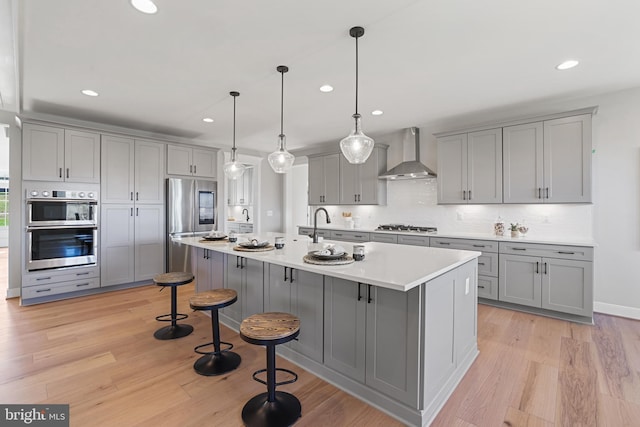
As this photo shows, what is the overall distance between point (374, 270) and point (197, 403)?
4.77ft

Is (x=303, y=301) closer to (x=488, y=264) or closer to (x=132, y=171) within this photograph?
(x=488, y=264)

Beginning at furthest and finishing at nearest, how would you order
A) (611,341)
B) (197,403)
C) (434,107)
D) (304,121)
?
1. (304,121)
2. (434,107)
3. (611,341)
4. (197,403)

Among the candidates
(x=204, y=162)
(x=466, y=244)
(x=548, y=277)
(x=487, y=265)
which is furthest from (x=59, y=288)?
(x=548, y=277)

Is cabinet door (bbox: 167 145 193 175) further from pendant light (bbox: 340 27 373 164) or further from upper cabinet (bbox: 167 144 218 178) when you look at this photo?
pendant light (bbox: 340 27 373 164)

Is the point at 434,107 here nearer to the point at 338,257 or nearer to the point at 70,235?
the point at 338,257

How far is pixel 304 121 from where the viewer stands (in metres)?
4.64

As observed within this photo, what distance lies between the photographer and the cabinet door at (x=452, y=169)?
422cm

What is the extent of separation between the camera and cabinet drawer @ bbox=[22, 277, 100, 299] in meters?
3.77

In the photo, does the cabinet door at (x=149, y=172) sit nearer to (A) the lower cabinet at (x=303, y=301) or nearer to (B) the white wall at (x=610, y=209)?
(A) the lower cabinet at (x=303, y=301)

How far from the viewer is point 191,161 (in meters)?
5.22

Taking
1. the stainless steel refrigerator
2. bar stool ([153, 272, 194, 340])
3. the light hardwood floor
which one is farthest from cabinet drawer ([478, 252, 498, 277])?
the stainless steel refrigerator

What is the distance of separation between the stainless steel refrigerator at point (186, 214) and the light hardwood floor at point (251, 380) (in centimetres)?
169

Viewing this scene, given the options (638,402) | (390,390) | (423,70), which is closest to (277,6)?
(423,70)

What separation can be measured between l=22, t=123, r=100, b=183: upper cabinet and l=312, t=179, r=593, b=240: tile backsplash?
4137mm
